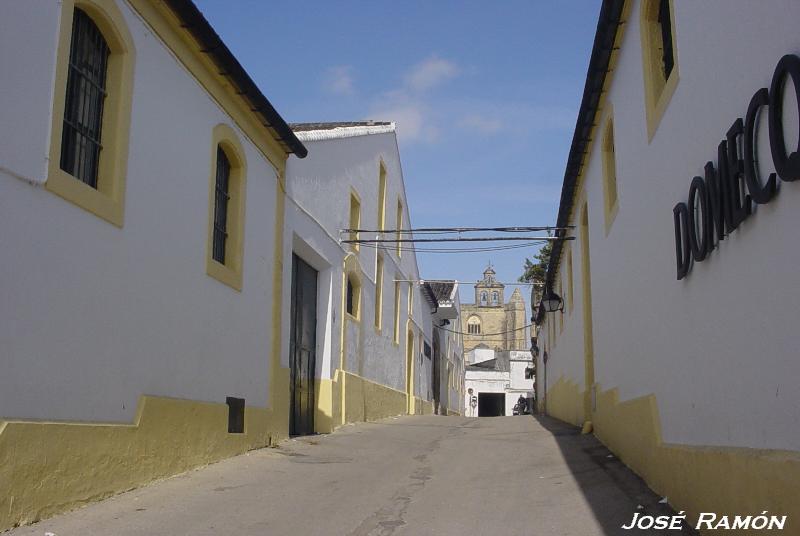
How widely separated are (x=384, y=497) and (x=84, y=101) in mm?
4547

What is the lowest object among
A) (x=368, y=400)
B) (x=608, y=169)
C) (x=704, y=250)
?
(x=368, y=400)

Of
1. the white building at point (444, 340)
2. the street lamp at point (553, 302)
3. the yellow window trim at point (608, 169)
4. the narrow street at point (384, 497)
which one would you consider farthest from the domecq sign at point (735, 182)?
the white building at point (444, 340)

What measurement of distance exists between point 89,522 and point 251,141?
20.4 ft

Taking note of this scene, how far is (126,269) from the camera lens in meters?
7.43

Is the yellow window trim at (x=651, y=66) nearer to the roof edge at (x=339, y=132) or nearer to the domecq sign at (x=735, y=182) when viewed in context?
the domecq sign at (x=735, y=182)

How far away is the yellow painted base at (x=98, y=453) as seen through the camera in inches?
223

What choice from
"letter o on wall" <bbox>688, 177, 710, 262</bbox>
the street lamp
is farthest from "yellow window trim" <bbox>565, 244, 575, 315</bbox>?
"letter o on wall" <bbox>688, 177, 710, 262</bbox>

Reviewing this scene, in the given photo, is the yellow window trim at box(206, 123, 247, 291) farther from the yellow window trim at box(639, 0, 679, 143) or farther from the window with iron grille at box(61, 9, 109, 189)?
the yellow window trim at box(639, 0, 679, 143)

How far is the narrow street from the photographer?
637 centimetres

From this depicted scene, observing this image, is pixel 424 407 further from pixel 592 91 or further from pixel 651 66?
pixel 651 66

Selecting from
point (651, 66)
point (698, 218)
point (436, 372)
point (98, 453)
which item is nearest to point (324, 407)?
point (98, 453)

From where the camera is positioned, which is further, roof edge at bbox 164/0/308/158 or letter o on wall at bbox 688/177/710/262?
roof edge at bbox 164/0/308/158

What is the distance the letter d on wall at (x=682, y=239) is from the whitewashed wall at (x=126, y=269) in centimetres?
479

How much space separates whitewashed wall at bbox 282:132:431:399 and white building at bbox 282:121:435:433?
20 mm
